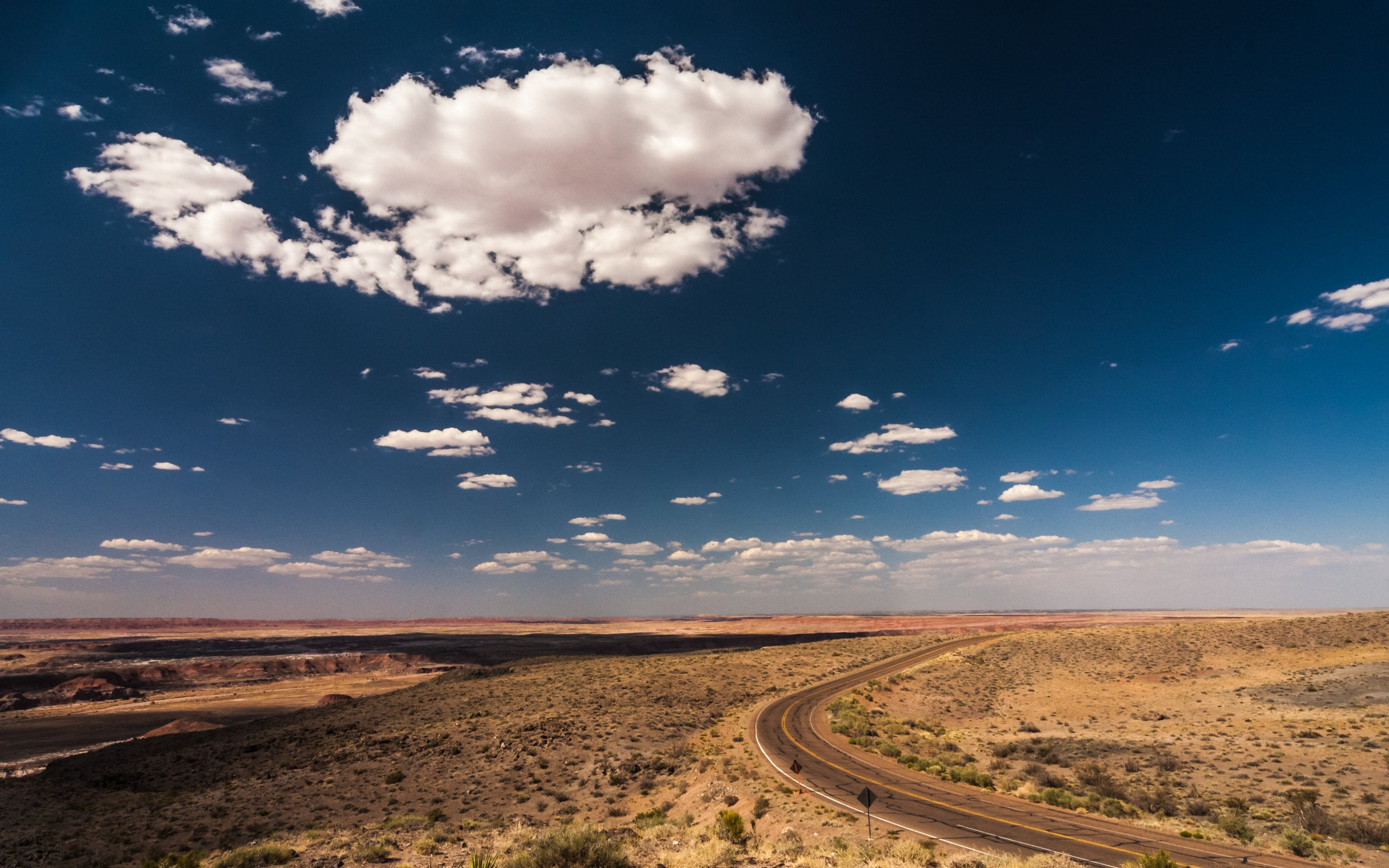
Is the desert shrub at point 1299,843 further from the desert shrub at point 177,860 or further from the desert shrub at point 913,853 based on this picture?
the desert shrub at point 177,860

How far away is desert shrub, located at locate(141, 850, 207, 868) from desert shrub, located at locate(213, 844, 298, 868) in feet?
2.79

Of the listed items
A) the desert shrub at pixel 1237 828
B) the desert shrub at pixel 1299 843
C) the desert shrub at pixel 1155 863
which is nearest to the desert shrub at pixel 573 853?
the desert shrub at pixel 1155 863

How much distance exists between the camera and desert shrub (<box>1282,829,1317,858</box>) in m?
17.1

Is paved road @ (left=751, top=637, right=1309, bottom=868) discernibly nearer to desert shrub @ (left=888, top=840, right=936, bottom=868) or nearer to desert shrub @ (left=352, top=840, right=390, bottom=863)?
desert shrub @ (left=888, top=840, right=936, bottom=868)

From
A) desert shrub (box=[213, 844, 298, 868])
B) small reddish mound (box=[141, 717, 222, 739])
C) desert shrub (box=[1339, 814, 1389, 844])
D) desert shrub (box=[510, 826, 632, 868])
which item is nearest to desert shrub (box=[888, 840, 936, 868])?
desert shrub (box=[510, 826, 632, 868])

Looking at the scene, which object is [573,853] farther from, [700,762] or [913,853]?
[700,762]

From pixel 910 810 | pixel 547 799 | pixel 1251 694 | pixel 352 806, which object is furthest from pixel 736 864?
pixel 1251 694

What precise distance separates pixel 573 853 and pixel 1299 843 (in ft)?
69.3

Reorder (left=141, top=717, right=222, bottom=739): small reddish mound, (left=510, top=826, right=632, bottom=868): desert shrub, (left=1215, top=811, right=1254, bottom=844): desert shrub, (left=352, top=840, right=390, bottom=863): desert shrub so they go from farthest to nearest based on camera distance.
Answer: (left=141, top=717, right=222, bottom=739): small reddish mound
(left=352, top=840, right=390, bottom=863): desert shrub
(left=1215, top=811, right=1254, bottom=844): desert shrub
(left=510, top=826, right=632, bottom=868): desert shrub

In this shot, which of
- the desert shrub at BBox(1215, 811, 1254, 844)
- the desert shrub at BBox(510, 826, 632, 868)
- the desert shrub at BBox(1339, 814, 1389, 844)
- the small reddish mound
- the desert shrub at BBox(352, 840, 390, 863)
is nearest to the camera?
the desert shrub at BBox(510, 826, 632, 868)

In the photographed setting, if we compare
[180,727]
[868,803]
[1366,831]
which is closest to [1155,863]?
[868,803]

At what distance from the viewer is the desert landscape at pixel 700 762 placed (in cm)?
2031

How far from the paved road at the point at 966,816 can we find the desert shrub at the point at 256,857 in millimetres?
19197

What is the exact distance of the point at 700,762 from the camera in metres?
31.1
